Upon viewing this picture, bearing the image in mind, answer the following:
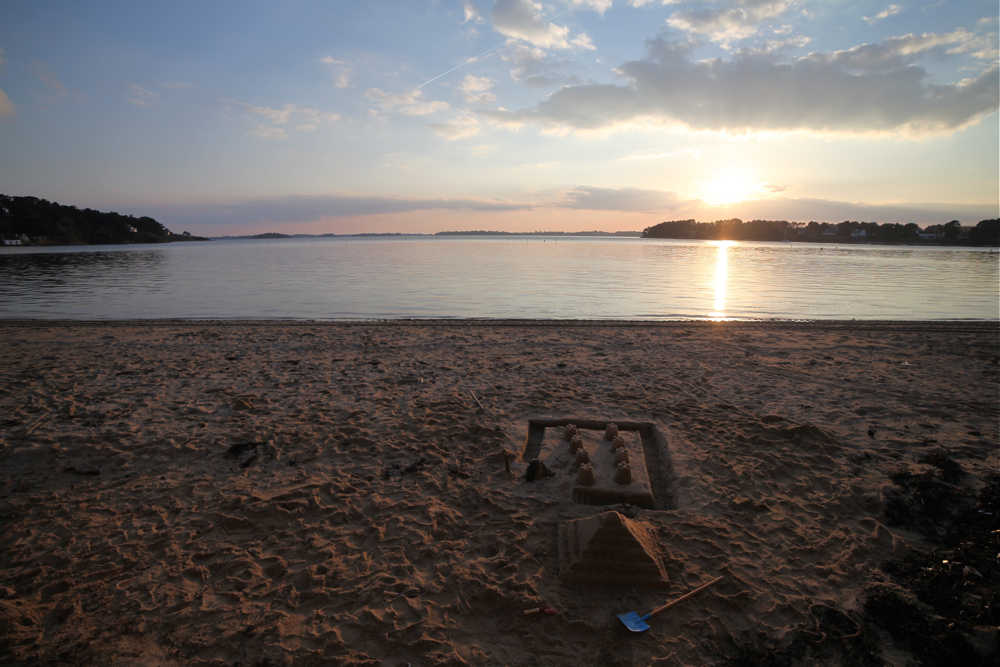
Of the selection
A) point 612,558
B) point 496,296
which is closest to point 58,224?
point 496,296

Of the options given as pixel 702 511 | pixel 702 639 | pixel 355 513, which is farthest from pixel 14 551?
pixel 702 511

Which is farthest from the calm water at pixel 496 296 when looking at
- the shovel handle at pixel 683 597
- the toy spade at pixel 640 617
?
the toy spade at pixel 640 617

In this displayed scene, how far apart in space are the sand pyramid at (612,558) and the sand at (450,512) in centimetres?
6

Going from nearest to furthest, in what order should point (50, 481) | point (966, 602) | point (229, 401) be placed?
point (966, 602) < point (50, 481) < point (229, 401)

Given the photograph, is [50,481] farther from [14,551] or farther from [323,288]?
[323,288]

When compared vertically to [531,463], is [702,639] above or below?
below

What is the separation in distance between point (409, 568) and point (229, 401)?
15.0 feet

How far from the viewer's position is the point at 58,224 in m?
99.1

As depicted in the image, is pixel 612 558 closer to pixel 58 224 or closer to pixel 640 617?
pixel 640 617

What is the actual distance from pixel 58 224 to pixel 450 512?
455 feet

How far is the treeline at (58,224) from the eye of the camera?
94438 millimetres

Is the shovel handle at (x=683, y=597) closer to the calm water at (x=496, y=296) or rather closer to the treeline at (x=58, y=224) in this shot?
the calm water at (x=496, y=296)

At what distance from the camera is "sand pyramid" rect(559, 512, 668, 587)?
322 centimetres

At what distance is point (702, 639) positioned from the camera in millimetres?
2814
